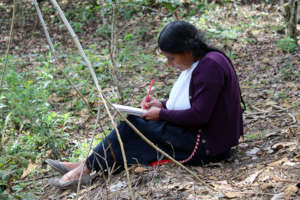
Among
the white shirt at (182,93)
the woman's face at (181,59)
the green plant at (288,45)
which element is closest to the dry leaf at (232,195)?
the white shirt at (182,93)

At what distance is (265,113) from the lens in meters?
3.53

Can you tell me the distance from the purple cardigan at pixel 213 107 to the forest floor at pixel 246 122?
248 millimetres

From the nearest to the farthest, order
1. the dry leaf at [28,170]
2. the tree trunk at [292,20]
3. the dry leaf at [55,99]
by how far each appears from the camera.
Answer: the dry leaf at [28,170], the dry leaf at [55,99], the tree trunk at [292,20]

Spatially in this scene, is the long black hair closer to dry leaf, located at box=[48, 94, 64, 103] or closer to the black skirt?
the black skirt

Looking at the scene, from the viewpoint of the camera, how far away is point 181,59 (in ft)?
8.00

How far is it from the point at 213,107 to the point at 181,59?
411 mm

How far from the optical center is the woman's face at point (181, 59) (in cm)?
242

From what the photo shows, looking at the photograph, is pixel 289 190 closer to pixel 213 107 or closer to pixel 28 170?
pixel 213 107

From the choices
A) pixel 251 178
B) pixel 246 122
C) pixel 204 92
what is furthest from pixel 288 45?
pixel 251 178

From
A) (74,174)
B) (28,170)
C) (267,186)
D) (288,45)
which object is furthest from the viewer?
(288,45)

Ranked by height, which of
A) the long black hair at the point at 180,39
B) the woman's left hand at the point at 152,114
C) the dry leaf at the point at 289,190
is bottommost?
the dry leaf at the point at 289,190

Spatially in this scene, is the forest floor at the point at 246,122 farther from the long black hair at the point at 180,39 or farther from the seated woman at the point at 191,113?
the long black hair at the point at 180,39

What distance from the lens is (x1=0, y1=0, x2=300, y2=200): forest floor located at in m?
2.14

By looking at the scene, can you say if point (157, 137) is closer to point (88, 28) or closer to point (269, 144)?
point (269, 144)
